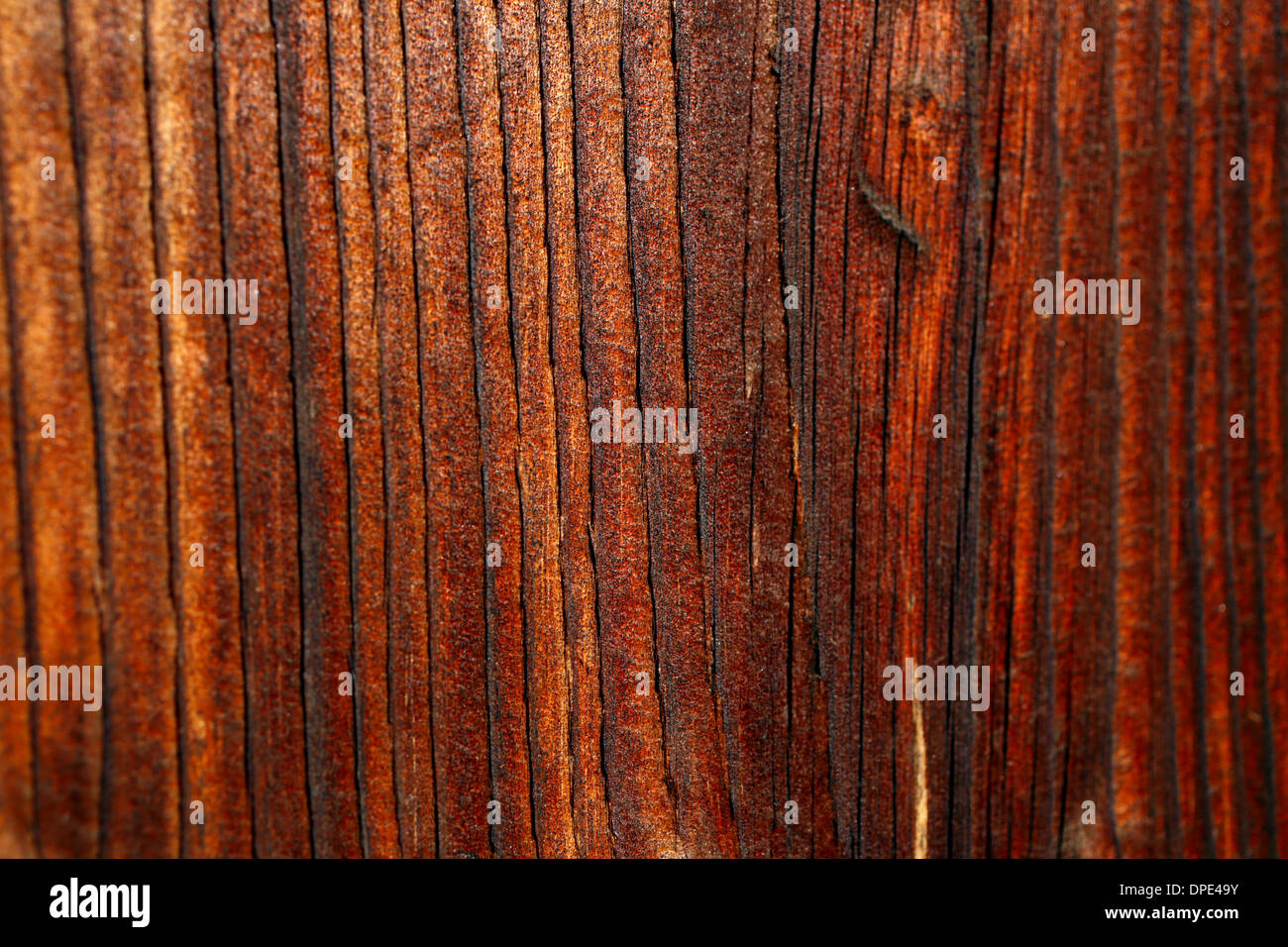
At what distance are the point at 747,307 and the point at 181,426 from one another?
3.17 feet

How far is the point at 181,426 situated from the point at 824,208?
1.14 metres

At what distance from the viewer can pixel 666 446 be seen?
1425 mm

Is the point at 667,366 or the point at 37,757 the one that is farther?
the point at 667,366

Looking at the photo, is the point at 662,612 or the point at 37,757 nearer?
the point at 37,757

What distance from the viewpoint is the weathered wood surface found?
134 cm

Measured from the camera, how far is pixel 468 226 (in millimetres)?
1396

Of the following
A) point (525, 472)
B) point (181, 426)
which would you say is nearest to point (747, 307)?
point (525, 472)

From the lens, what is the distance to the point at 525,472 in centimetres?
142

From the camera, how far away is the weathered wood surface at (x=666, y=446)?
1343mm
